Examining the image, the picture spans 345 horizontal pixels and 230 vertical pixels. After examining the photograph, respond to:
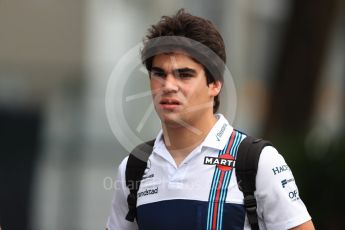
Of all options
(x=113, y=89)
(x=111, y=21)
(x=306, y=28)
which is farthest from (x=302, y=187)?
(x=111, y=21)

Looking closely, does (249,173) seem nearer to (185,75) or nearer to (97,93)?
(185,75)

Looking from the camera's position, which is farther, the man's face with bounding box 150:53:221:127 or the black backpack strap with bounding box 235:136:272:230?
the man's face with bounding box 150:53:221:127

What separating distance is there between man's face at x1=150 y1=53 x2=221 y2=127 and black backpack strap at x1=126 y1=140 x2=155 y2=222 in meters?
0.33

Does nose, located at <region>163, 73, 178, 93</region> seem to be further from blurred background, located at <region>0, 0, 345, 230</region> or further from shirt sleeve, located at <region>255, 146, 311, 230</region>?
blurred background, located at <region>0, 0, 345, 230</region>

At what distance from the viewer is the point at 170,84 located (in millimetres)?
6129

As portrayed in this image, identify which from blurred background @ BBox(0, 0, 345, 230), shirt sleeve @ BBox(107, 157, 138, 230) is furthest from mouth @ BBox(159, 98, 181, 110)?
blurred background @ BBox(0, 0, 345, 230)

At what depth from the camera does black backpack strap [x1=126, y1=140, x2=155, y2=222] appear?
6363 millimetres

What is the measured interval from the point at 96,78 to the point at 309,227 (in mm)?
16951

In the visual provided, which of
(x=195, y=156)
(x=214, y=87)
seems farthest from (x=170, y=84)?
(x=195, y=156)

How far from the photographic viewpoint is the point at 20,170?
60.1 ft

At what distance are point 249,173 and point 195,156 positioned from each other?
0.39 meters

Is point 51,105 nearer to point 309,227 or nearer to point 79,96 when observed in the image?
point 79,96

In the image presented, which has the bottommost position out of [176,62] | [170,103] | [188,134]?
[188,134]

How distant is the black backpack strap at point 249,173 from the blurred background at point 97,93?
20.8ft
